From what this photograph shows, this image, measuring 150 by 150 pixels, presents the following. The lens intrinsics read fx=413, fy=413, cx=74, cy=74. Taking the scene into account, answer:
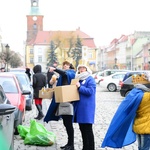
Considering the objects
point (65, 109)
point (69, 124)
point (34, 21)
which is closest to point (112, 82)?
point (69, 124)

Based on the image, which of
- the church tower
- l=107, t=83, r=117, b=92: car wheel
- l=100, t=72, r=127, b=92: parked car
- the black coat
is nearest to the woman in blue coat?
the black coat

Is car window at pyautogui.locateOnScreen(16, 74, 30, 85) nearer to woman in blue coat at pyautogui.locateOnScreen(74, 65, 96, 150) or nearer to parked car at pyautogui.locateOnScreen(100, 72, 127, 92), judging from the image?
woman in blue coat at pyautogui.locateOnScreen(74, 65, 96, 150)

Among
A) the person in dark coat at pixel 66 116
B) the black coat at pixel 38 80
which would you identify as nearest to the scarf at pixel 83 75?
the person in dark coat at pixel 66 116

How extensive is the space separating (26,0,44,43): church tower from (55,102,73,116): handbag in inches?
5298

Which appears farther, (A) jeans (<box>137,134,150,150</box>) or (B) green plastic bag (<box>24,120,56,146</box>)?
A: (B) green plastic bag (<box>24,120,56,146</box>)

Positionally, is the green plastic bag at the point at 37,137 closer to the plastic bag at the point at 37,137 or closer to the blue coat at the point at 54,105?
the plastic bag at the point at 37,137

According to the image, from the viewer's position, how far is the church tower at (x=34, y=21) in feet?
467

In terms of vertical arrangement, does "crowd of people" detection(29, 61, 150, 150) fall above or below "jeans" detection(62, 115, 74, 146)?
above

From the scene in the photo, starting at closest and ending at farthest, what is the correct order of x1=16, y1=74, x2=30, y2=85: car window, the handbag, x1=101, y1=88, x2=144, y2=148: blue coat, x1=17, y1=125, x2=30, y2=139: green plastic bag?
x1=101, y1=88, x2=144, y2=148: blue coat → the handbag → x1=17, y1=125, x2=30, y2=139: green plastic bag → x1=16, y1=74, x2=30, y2=85: car window

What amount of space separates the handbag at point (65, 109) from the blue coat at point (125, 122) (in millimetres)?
2228

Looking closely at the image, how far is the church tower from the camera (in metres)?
142

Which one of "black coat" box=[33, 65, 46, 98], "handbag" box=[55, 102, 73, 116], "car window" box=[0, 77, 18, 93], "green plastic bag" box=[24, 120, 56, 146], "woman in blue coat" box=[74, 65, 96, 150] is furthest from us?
"black coat" box=[33, 65, 46, 98]

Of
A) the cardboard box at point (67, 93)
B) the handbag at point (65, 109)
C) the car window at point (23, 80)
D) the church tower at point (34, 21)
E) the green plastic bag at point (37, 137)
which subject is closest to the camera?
the cardboard box at point (67, 93)

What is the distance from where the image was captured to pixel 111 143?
532cm
